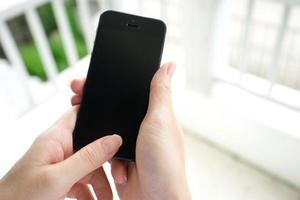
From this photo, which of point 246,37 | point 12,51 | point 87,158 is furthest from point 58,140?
point 246,37

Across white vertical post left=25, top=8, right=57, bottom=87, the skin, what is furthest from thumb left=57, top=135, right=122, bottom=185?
white vertical post left=25, top=8, right=57, bottom=87

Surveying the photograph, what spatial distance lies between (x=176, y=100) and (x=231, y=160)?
0.27 m

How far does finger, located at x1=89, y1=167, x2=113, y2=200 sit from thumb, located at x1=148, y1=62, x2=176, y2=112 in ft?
0.70

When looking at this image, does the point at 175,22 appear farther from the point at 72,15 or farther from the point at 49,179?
the point at 49,179

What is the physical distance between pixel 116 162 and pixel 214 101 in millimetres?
459

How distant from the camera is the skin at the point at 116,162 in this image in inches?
19.6

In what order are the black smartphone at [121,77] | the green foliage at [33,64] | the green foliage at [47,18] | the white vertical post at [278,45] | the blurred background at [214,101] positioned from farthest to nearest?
the green foliage at [47,18], the green foliage at [33,64], the blurred background at [214,101], the white vertical post at [278,45], the black smartphone at [121,77]

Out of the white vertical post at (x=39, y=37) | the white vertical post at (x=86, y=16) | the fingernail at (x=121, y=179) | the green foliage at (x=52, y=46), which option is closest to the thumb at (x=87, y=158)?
the fingernail at (x=121, y=179)

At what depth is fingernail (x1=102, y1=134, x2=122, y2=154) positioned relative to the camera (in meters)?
0.53

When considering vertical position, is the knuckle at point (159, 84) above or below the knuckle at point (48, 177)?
above

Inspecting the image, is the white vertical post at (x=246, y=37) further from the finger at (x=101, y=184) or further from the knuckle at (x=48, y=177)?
the knuckle at (x=48, y=177)

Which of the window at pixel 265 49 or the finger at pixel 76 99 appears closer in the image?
the finger at pixel 76 99

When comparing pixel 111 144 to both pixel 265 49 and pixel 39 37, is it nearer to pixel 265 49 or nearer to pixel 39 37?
pixel 39 37

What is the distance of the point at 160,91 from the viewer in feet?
1.88
